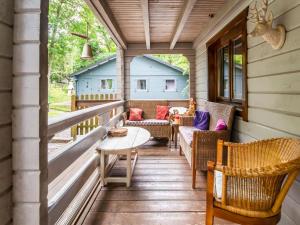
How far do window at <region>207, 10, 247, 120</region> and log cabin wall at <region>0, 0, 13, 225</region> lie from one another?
251 centimetres

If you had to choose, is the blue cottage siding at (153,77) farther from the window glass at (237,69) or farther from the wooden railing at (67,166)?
the wooden railing at (67,166)

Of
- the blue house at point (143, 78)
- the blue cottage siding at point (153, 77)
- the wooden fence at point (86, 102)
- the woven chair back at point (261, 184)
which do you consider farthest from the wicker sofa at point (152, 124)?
the blue cottage siding at point (153, 77)

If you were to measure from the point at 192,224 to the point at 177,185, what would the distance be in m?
0.99

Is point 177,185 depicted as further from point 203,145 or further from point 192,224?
point 192,224

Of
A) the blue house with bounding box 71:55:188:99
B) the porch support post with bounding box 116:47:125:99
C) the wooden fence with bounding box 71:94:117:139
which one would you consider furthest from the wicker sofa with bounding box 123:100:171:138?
the blue house with bounding box 71:55:188:99

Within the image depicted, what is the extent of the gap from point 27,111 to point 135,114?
5.00m

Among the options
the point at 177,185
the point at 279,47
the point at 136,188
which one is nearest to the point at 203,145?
the point at 177,185

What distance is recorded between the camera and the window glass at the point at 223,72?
4.43m

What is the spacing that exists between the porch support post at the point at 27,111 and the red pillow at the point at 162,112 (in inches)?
205

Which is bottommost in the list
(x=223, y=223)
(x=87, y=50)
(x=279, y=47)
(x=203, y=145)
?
(x=223, y=223)

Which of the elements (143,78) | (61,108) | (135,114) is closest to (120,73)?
(135,114)

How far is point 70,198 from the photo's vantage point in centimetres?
216

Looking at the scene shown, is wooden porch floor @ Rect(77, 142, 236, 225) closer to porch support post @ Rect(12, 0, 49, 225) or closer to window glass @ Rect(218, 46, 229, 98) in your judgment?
porch support post @ Rect(12, 0, 49, 225)

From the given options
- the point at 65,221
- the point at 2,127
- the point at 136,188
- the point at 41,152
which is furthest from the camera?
the point at 136,188
